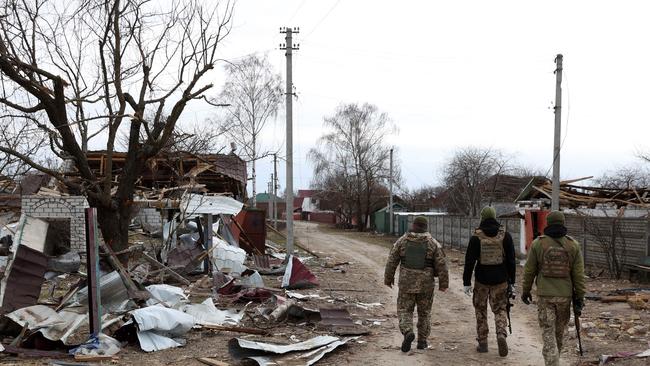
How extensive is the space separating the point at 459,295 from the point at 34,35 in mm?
9935

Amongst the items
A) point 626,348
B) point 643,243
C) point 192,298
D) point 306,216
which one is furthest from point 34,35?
point 306,216

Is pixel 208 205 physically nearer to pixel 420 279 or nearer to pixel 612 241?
pixel 420 279

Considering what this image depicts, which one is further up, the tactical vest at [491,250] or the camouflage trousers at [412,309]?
the tactical vest at [491,250]

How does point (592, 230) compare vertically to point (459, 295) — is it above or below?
above

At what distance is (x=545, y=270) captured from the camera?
21.2ft

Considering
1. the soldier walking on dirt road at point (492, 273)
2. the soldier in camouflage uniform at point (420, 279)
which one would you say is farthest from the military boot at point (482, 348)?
the soldier in camouflage uniform at point (420, 279)

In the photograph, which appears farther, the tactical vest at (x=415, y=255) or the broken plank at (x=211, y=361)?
the tactical vest at (x=415, y=255)

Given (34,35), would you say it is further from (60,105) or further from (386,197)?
(386,197)

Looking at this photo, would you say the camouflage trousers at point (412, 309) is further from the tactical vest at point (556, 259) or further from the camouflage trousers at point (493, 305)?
the tactical vest at point (556, 259)

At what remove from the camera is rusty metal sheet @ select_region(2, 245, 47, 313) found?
8.36 m

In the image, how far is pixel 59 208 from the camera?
16625 millimetres

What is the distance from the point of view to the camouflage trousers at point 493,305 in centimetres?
734

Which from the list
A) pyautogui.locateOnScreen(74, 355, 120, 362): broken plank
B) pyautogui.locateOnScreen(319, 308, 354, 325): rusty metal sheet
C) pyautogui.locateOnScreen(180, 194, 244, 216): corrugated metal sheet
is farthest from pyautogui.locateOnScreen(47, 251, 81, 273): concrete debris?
pyautogui.locateOnScreen(74, 355, 120, 362): broken plank

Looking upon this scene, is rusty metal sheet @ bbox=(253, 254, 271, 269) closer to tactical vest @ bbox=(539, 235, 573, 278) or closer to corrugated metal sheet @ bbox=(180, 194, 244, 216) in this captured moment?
corrugated metal sheet @ bbox=(180, 194, 244, 216)
